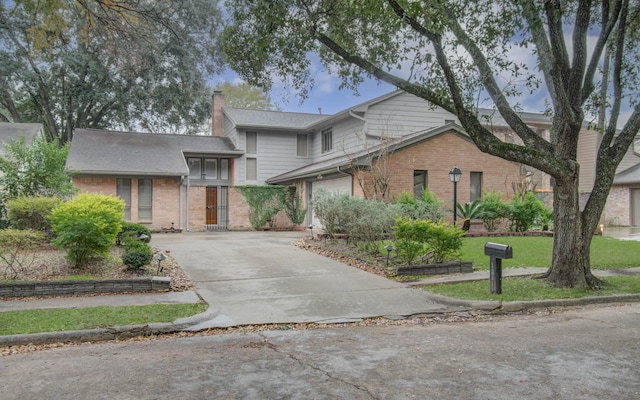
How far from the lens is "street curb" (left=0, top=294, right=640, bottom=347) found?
19.9ft

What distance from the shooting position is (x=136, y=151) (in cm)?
2594

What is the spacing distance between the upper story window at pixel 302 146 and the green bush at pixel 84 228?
19449 millimetres

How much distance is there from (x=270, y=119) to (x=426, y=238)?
2083cm

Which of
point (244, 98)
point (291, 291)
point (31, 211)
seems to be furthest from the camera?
point (244, 98)

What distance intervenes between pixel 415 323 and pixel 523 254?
24.8 ft

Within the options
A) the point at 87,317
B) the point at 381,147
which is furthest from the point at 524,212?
the point at 87,317

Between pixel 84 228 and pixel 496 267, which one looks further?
pixel 84 228

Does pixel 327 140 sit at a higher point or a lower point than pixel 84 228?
higher

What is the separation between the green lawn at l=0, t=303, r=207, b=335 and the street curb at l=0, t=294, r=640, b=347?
0.16m

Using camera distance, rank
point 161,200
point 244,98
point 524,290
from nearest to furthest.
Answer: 1. point 524,290
2. point 161,200
3. point 244,98

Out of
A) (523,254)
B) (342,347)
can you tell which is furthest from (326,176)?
(342,347)

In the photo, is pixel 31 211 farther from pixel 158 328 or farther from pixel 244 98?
pixel 244 98

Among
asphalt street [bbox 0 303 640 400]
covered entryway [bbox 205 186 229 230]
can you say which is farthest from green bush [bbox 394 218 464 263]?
covered entryway [bbox 205 186 229 230]

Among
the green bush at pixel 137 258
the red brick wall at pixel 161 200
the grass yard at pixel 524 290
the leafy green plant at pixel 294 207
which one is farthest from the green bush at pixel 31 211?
the leafy green plant at pixel 294 207
